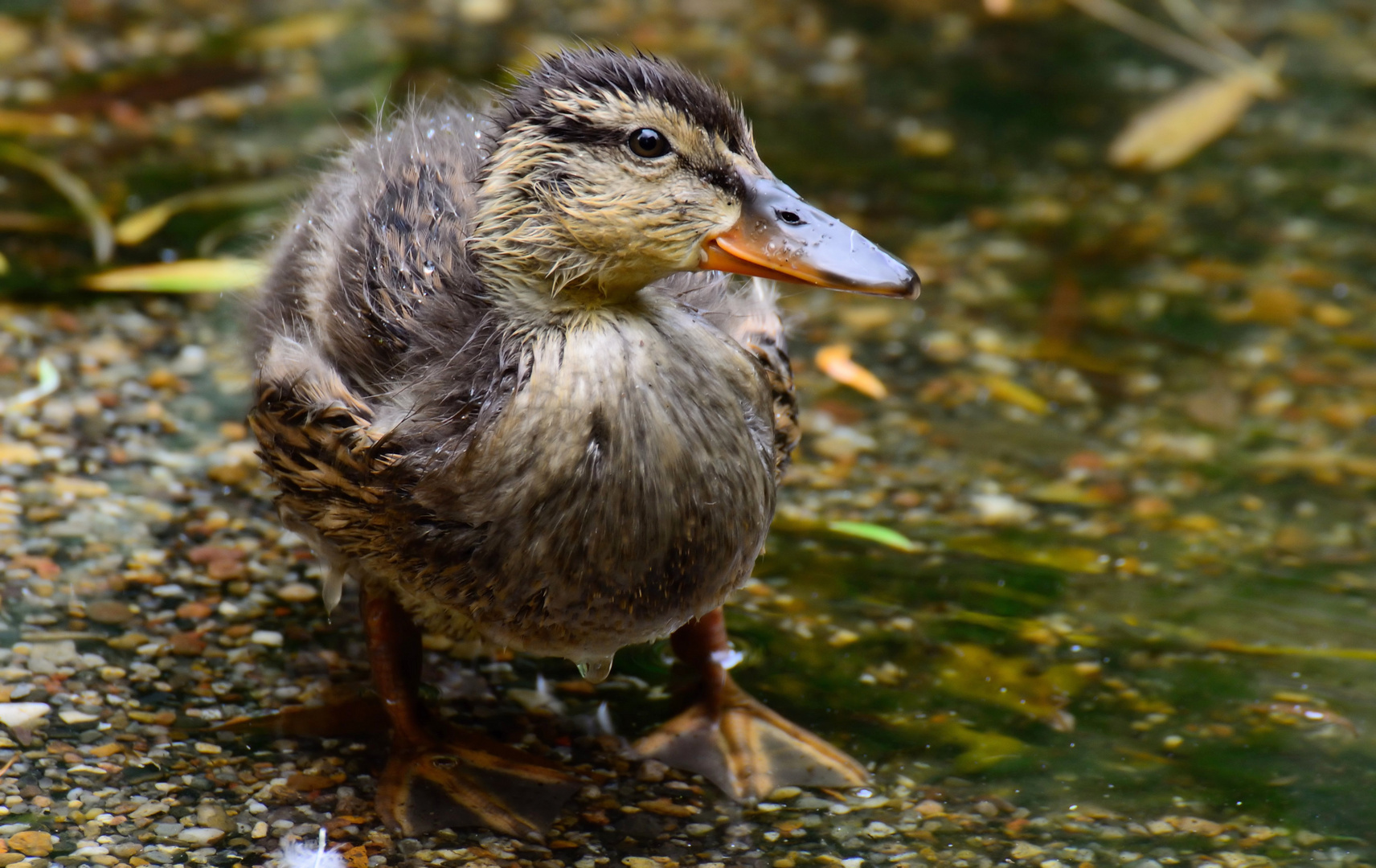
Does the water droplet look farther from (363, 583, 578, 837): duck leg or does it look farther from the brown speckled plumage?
(363, 583, 578, 837): duck leg

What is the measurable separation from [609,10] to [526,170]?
4729 mm

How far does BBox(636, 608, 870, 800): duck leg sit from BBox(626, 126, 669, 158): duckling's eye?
1189 millimetres

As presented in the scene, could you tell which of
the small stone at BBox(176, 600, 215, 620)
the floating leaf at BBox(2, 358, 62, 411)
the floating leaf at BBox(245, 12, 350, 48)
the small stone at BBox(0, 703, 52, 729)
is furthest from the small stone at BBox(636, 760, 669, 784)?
the floating leaf at BBox(245, 12, 350, 48)

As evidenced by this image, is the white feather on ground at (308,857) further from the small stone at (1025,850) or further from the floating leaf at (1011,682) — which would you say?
the floating leaf at (1011,682)

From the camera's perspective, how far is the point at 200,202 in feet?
17.6

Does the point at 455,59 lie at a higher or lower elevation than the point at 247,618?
higher

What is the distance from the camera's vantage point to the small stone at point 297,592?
12.1 ft

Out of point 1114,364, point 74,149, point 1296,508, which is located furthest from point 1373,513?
point 74,149

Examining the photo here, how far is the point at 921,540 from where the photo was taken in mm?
4070

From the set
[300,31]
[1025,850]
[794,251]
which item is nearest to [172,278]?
[300,31]

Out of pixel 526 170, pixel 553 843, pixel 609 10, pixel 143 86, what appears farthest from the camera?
pixel 609 10

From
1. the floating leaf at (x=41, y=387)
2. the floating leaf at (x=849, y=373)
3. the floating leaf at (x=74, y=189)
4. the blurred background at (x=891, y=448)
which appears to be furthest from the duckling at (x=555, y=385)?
the floating leaf at (x=74, y=189)

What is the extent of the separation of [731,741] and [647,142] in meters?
1.37

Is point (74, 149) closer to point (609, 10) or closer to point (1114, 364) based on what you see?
point (609, 10)
